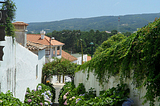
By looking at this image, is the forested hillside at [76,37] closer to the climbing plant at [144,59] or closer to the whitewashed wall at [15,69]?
the whitewashed wall at [15,69]

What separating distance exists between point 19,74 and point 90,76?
344 cm

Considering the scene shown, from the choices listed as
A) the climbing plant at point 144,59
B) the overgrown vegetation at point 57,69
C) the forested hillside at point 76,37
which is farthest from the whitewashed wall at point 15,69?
the forested hillside at point 76,37

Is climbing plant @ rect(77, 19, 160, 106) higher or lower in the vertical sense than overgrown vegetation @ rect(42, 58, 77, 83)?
higher

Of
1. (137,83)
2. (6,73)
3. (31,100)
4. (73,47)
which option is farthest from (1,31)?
(73,47)

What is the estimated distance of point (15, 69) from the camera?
30.4 ft

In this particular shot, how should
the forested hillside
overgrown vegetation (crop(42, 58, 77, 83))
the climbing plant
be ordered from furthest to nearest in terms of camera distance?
1. the forested hillside
2. overgrown vegetation (crop(42, 58, 77, 83))
3. the climbing plant

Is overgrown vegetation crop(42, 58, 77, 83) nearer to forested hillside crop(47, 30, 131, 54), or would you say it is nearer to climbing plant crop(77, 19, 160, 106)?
climbing plant crop(77, 19, 160, 106)

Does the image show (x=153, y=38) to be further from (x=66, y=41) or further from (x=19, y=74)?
(x=66, y=41)

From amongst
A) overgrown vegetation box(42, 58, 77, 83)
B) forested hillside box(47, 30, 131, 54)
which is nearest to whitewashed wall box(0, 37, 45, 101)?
overgrown vegetation box(42, 58, 77, 83)

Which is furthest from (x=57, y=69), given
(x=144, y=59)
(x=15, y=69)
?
(x=144, y=59)

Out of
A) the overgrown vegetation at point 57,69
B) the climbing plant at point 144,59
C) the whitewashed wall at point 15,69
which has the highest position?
the climbing plant at point 144,59

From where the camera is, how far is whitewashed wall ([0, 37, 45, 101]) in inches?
304

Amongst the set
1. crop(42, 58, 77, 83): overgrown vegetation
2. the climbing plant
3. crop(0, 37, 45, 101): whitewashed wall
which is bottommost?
crop(42, 58, 77, 83): overgrown vegetation

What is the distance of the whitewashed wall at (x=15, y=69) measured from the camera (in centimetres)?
772
